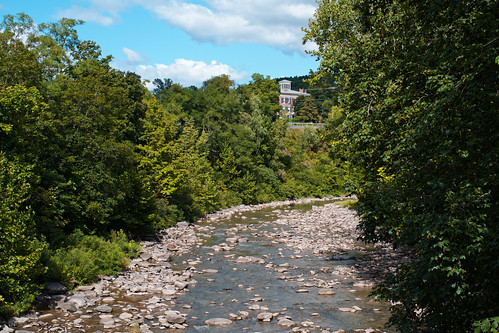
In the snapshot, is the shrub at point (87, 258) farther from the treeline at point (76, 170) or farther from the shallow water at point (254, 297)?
the shallow water at point (254, 297)

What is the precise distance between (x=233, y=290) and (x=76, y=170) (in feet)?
34.0

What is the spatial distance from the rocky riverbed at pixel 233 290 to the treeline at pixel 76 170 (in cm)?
143

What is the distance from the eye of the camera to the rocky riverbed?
13586 millimetres

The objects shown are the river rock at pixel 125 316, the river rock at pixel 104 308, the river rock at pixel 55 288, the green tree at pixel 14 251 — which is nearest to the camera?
the green tree at pixel 14 251

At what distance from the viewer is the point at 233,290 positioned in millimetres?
17562

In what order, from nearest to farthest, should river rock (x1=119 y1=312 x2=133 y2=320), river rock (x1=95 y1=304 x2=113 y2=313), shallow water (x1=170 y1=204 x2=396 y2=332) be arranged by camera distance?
shallow water (x1=170 y1=204 x2=396 y2=332)
river rock (x1=119 y1=312 x2=133 y2=320)
river rock (x1=95 y1=304 x2=113 y2=313)

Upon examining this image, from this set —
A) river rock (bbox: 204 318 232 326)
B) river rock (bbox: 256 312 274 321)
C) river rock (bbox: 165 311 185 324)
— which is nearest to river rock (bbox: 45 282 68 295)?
river rock (bbox: 165 311 185 324)

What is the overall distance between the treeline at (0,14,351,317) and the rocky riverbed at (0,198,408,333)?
143cm

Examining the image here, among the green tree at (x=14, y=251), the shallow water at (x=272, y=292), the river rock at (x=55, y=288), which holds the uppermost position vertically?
the green tree at (x=14, y=251)

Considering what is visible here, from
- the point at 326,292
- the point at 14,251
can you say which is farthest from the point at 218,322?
the point at 14,251

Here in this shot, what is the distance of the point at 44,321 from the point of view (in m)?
13.5

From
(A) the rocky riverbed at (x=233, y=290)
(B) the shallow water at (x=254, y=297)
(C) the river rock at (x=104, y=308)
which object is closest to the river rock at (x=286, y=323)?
(A) the rocky riverbed at (x=233, y=290)

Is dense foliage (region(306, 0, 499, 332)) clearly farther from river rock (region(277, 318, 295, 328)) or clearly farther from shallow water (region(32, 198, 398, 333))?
shallow water (region(32, 198, 398, 333))

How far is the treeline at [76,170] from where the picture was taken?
14.5 m
